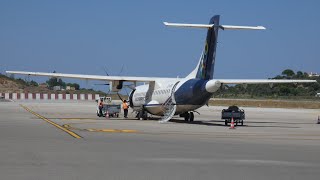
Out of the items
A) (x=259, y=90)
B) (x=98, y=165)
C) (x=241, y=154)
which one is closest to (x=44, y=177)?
(x=98, y=165)

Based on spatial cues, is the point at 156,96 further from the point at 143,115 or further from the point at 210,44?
the point at 210,44

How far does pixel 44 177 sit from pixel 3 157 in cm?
409

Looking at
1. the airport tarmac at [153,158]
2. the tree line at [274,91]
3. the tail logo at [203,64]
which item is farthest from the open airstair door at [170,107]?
the tree line at [274,91]

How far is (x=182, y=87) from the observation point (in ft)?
131

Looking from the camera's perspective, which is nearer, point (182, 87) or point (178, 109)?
Result: point (182, 87)

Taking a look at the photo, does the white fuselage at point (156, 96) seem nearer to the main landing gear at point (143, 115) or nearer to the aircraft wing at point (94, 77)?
the main landing gear at point (143, 115)

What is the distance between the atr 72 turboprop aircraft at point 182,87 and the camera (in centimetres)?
3741

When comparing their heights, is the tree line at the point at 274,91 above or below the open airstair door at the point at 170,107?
below

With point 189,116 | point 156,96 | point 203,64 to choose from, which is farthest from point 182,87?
point 156,96

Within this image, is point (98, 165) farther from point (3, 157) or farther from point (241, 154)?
point (241, 154)

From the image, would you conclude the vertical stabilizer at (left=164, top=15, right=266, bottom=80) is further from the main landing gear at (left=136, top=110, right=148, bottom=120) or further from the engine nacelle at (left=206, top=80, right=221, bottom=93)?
the main landing gear at (left=136, top=110, right=148, bottom=120)

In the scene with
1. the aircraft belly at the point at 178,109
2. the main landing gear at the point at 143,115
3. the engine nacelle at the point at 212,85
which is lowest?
the main landing gear at the point at 143,115

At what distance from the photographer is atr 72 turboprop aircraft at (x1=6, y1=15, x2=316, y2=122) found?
123ft

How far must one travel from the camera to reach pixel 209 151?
61.0 feet
